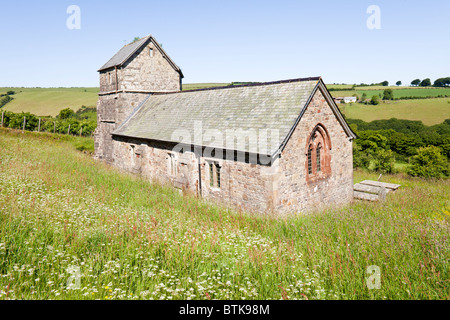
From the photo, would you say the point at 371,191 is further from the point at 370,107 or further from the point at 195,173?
the point at 370,107

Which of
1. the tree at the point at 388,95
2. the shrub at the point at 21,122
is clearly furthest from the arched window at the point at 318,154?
the tree at the point at 388,95

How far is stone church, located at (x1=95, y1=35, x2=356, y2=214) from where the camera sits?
12172 mm

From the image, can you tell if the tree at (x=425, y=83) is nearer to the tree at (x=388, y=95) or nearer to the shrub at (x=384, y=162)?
the tree at (x=388, y=95)

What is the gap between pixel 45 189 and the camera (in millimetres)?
10328

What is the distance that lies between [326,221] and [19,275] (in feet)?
25.2

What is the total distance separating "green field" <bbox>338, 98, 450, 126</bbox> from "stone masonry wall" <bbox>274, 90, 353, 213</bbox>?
51.5 m

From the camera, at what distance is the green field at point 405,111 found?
58.8 metres

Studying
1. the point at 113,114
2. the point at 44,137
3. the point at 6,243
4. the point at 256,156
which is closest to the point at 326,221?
the point at 256,156

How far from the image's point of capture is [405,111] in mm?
64375

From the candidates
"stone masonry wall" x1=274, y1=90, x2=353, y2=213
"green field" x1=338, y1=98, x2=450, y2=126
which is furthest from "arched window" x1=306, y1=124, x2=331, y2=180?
"green field" x1=338, y1=98, x2=450, y2=126

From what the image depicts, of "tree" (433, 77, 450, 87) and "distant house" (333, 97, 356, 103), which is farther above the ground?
"tree" (433, 77, 450, 87)

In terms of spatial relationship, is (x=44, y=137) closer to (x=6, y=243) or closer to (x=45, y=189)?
(x=45, y=189)

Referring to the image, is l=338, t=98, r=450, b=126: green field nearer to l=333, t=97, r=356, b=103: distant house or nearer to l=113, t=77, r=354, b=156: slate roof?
l=333, t=97, r=356, b=103: distant house

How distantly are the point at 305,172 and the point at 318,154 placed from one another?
1.73 metres
